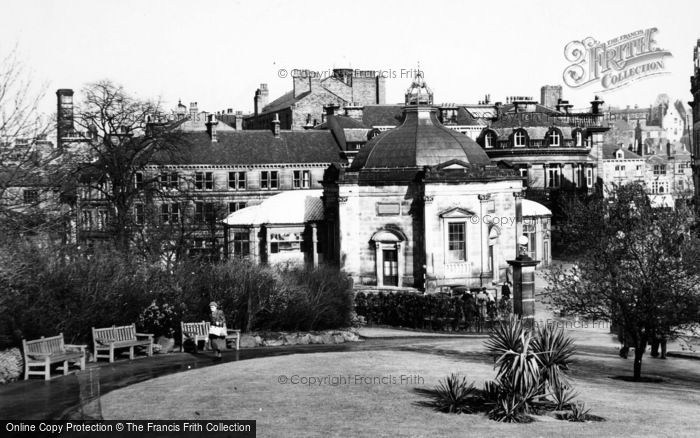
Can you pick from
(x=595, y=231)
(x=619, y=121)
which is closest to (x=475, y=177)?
(x=595, y=231)

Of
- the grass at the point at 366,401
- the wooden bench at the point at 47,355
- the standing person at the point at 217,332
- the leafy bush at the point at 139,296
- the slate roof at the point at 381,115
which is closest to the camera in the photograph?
the grass at the point at 366,401

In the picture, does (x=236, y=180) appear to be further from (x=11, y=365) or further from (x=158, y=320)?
(x=11, y=365)

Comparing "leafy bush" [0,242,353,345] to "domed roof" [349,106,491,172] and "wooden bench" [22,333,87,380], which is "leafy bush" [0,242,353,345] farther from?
"domed roof" [349,106,491,172]

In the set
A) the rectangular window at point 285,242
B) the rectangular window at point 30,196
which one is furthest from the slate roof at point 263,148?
the rectangular window at point 30,196

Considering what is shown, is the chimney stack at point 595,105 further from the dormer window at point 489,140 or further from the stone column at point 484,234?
the stone column at point 484,234

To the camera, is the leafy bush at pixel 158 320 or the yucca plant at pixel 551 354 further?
the leafy bush at pixel 158 320

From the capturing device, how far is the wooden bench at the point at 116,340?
26.5m

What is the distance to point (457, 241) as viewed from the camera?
55688 mm

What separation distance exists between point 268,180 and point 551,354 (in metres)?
67.1

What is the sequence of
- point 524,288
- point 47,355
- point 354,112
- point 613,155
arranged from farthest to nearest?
point 613,155
point 354,112
point 524,288
point 47,355

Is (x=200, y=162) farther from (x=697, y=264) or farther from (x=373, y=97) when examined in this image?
(x=697, y=264)

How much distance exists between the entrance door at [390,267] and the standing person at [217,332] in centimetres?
2796

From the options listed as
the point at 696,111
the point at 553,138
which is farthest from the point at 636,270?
the point at 696,111

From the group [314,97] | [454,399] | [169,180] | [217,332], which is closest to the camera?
[454,399]
